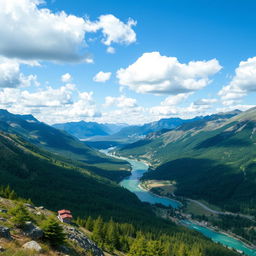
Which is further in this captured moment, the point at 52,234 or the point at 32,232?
the point at 52,234

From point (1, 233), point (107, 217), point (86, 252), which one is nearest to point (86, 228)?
point (86, 252)

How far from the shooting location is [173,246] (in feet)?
457

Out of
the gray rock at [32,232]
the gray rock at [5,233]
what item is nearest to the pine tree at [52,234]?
the gray rock at [32,232]

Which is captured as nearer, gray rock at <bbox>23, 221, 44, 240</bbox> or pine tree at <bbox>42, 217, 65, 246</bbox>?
gray rock at <bbox>23, 221, 44, 240</bbox>

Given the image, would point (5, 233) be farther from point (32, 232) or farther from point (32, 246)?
point (32, 232)

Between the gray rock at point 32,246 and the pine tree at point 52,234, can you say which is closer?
the gray rock at point 32,246

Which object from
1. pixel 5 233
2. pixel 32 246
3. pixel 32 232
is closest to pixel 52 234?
pixel 32 232

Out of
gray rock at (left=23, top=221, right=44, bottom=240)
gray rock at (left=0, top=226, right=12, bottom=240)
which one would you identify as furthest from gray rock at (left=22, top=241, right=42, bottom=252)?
gray rock at (left=23, top=221, right=44, bottom=240)

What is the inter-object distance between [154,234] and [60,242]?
128743 mm

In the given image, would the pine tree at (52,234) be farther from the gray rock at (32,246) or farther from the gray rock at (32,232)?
the gray rock at (32,246)

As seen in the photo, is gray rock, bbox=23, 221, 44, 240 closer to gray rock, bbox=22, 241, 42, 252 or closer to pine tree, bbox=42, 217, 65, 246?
pine tree, bbox=42, 217, 65, 246

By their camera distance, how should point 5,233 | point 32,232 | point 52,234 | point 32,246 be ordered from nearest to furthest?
point 32,246 → point 5,233 → point 32,232 → point 52,234

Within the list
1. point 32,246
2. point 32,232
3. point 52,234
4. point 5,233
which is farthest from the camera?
point 52,234

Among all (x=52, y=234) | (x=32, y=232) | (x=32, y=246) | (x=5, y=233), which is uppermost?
(x=5, y=233)
